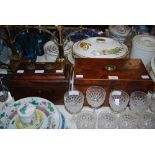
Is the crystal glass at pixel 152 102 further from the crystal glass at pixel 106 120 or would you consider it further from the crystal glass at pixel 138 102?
the crystal glass at pixel 106 120

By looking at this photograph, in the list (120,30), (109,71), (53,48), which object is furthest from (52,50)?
(120,30)

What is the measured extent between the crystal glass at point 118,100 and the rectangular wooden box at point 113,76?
0.07ft

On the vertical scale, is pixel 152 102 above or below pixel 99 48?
below

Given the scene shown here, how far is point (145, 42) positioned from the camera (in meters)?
1.06

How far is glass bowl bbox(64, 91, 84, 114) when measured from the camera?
2.88ft

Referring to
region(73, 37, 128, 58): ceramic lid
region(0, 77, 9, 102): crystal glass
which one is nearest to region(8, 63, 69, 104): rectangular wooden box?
region(0, 77, 9, 102): crystal glass

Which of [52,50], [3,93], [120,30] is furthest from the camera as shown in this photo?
[120,30]

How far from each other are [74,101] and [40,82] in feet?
0.58

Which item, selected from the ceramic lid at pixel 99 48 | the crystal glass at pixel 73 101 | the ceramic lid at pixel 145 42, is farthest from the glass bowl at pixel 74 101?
the ceramic lid at pixel 145 42

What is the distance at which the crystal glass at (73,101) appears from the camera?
2.88 ft

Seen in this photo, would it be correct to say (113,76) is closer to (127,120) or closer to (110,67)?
(110,67)

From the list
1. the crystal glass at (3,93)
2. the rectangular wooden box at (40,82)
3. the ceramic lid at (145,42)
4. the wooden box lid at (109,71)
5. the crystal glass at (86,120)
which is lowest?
the crystal glass at (86,120)

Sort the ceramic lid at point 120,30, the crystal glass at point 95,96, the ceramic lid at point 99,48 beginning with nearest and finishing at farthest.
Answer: the crystal glass at point 95,96 → the ceramic lid at point 99,48 → the ceramic lid at point 120,30

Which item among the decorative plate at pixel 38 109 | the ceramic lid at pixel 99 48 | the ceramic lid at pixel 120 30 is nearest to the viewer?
the decorative plate at pixel 38 109
